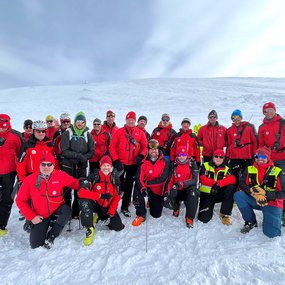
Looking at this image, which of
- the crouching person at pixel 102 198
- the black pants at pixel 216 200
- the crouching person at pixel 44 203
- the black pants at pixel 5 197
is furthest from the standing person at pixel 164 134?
the black pants at pixel 5 197

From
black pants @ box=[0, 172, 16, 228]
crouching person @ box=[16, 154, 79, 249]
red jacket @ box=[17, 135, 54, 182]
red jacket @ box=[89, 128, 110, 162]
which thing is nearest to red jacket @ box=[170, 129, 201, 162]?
red jacket @ box=[89, 128, 110, 162]

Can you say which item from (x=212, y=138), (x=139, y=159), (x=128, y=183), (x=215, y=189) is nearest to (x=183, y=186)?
(x=215, y=189)

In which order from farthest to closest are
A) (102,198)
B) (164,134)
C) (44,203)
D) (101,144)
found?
Answer: 1. (164,134)
2. (101,144)
3. (102,198)
4. (44,203)

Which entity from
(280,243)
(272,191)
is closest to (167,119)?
(272,191)

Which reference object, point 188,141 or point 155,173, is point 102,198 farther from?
point 188,141

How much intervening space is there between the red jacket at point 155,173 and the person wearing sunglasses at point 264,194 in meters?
1.42

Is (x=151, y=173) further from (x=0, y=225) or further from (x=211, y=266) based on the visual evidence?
(x=0, y=225)

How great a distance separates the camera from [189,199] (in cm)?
447

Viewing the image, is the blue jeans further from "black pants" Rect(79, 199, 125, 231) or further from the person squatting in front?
"black pants" Rect(79, 199, 125, 231)

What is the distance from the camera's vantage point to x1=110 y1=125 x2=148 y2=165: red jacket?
5.15 metres

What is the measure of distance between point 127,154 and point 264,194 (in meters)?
2.70

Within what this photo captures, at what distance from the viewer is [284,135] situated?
4758 millimetres

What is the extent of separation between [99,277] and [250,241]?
2.34m

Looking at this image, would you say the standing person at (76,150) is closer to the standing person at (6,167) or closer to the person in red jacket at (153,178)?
the standing person at (6,167)
